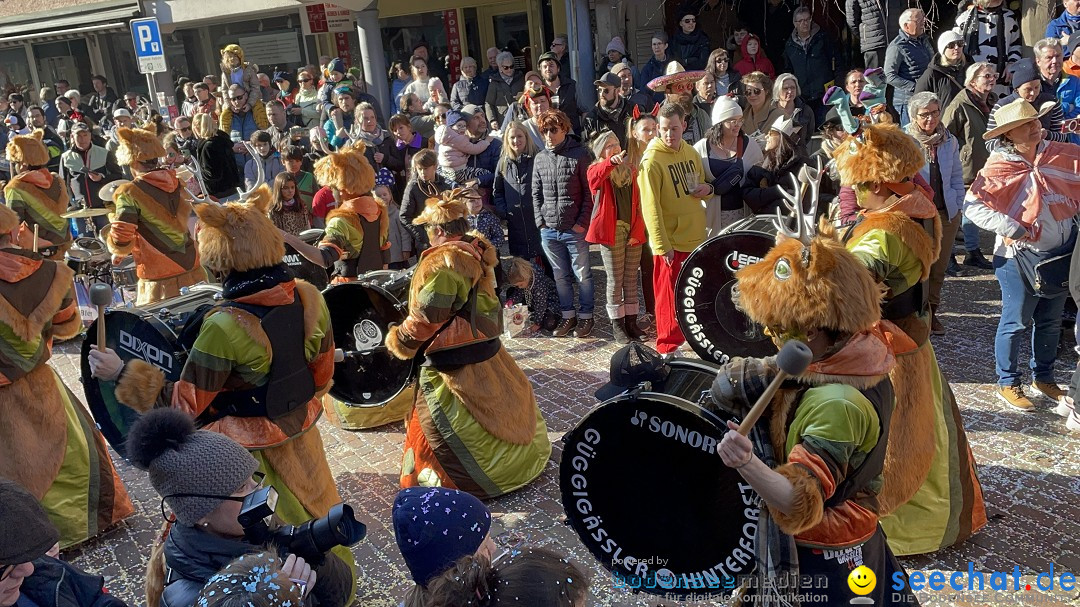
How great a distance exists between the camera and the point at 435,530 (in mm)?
2273

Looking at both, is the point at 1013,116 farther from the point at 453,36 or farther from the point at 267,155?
the point at 453,36

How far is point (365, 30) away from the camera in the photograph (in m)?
14.9

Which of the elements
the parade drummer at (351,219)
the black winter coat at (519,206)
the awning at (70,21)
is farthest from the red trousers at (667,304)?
the awning at (70,21)

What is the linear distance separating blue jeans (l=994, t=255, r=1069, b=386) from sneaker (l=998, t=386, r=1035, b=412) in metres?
0.04

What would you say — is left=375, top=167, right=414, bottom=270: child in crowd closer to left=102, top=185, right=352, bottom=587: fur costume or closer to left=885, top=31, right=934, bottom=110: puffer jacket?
left=102, top=185, right=352, bottom=587: fur costume

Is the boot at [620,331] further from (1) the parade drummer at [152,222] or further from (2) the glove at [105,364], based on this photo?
(2) the glove at [105,364]

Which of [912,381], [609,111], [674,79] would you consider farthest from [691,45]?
[912,381]

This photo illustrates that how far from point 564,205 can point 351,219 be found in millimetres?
1950

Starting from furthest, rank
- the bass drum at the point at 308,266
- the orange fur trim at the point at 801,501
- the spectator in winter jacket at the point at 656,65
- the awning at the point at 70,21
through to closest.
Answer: the awning at the point at 70,21, the spectator in winter jacket at the point at 656,65, the bass drum at the point at 308,266, the orange fur trim at the point at 801,501

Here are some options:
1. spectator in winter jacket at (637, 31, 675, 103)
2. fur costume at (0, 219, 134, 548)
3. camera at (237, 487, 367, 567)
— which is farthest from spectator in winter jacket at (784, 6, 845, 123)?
camera at (237, 487, 367, 567)

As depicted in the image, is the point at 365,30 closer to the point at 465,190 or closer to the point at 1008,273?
the point at 465,190

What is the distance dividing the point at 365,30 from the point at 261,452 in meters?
12.2

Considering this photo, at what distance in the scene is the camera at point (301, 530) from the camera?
2553 mm

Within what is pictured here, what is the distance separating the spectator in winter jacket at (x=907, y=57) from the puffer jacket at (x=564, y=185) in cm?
422
